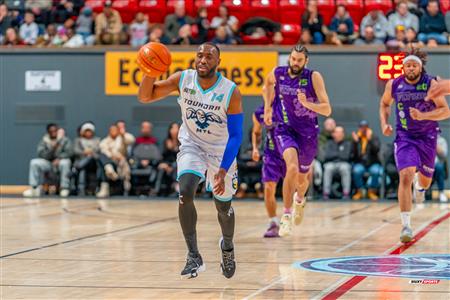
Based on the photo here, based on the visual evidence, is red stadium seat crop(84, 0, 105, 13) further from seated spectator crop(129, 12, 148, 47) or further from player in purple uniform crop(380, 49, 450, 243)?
player in purple uniform crop(380, 49, 450, 243)

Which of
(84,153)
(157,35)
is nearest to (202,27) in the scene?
(157,35)

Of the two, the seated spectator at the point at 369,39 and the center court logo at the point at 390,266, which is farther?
the seated spectator at the point at 369,39

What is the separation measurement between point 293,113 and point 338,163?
9137 mm

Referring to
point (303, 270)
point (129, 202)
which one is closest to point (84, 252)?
point (303, 270)

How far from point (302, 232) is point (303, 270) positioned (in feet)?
14.5

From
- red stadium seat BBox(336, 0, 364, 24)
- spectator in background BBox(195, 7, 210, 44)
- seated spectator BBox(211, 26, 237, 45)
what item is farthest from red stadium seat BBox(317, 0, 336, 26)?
spectator in background BBox(195, 7, 210, 44)

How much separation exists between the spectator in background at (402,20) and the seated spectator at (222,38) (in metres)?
3.80

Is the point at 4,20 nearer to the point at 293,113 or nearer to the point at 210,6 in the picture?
the point at 210,6

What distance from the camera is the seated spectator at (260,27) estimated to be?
974 inches

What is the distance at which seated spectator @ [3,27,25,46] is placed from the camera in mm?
25291

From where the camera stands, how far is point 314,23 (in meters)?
24.3

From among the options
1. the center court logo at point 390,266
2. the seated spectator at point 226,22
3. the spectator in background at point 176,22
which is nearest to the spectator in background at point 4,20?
the spectator in background at point 176,22

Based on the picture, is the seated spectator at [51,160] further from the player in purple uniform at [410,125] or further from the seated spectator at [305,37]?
the player in purple uniform at [410,125]

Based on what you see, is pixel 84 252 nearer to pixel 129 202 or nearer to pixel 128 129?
pixel 129 202
